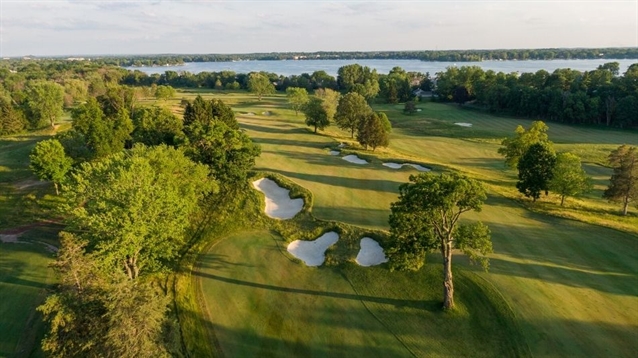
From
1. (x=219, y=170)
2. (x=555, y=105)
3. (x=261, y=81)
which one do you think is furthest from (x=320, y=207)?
(x=261, y=81)

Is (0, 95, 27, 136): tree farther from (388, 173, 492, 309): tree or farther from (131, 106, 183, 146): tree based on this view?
(388, 173, 492, 309): tree

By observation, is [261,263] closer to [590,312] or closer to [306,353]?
[306,353]

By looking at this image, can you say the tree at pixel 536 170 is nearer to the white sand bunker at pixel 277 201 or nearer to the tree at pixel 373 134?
the tree at pixel 373 134

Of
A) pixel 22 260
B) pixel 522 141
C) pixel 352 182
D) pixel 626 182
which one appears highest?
pixel 522 141

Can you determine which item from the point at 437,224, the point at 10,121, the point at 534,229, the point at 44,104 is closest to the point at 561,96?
the point at 534,229

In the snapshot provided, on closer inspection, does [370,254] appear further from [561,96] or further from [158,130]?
[561,96]

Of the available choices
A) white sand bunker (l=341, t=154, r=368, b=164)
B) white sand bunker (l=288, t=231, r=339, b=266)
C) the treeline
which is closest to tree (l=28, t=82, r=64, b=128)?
white sand bunker (l=341, t=154, r=368, b=164)
